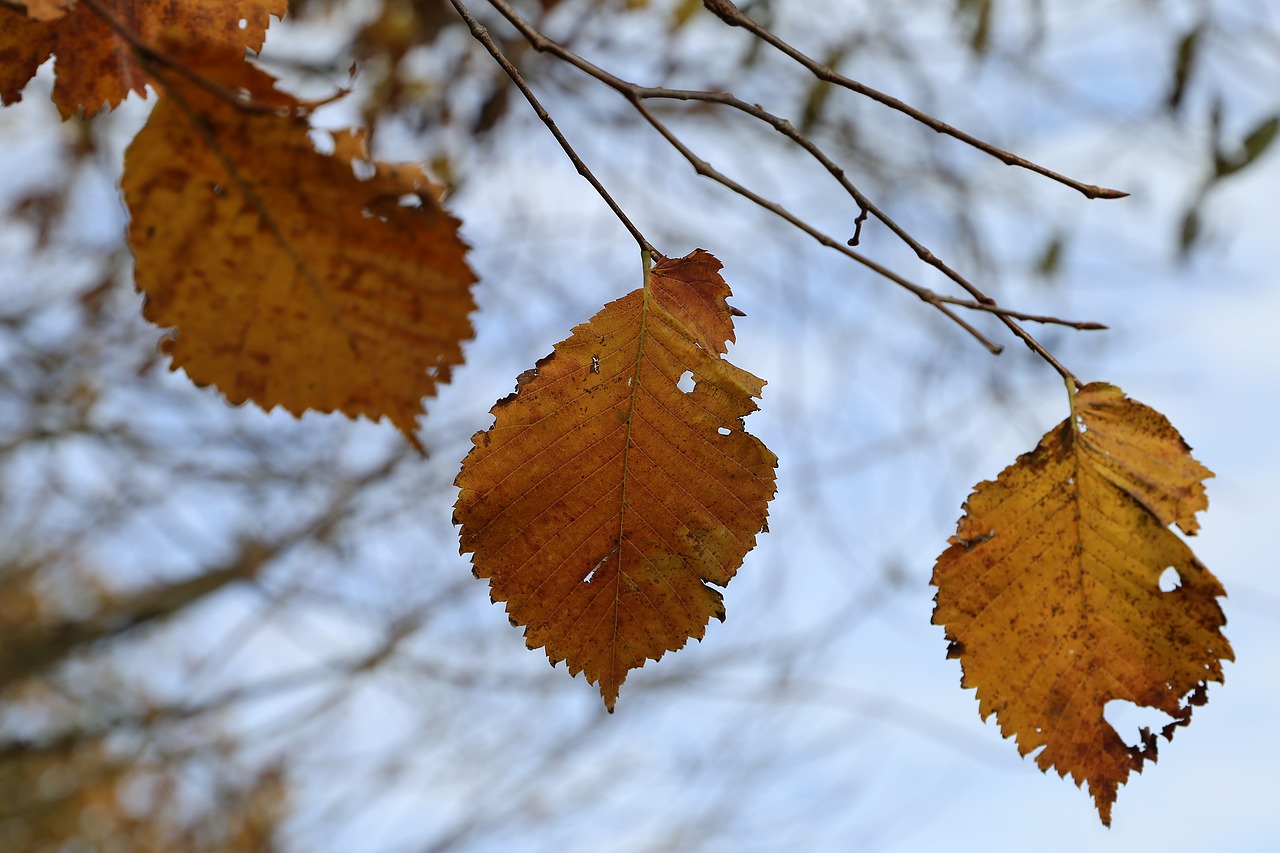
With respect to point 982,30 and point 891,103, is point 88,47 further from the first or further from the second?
point 982,30

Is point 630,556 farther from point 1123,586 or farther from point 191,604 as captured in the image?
point 191,604

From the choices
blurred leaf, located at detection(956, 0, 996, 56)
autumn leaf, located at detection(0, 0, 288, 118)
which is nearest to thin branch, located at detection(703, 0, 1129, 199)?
autumn leaf, located at detection(0, 0, 288, 118)

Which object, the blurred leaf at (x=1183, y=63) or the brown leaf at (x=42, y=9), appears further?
the blurred leaf at (x=1183, y=63)

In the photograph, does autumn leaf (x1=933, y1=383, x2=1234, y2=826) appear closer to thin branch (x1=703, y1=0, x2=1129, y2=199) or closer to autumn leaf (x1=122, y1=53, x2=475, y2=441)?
thin branch (x1=703, y1=0, x2=1129, y2=199)

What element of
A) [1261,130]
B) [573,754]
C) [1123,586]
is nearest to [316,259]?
[1123,586]

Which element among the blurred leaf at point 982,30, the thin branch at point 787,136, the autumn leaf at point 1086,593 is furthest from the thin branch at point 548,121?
the blurred leaf at point 982,30

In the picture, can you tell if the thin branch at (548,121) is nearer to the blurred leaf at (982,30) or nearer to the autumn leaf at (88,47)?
the autumn leaf at (88,47)

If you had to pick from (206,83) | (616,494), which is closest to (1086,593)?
(616,494)
